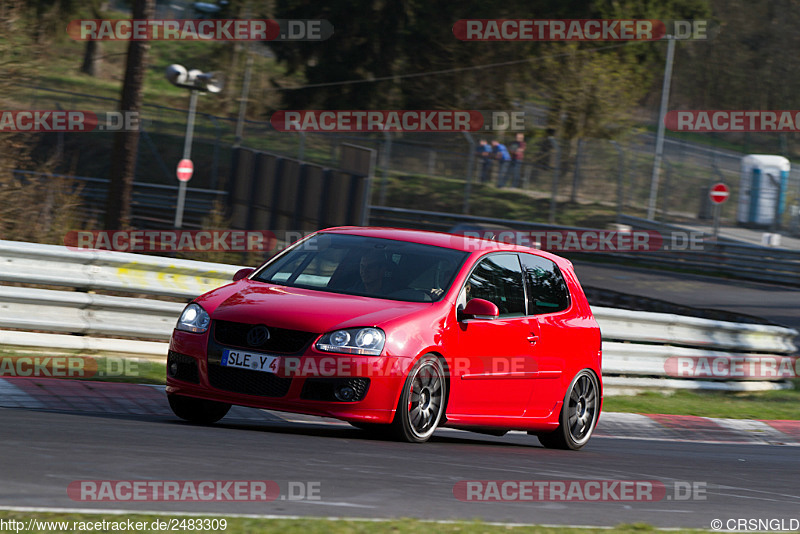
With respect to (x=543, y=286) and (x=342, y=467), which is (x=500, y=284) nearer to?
(x=543, y=286)

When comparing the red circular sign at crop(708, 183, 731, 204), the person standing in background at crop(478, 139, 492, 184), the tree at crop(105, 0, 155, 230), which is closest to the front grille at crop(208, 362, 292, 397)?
the tree at crop(105, 0, 155, 230)

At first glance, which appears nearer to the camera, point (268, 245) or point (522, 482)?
point (522, 482)

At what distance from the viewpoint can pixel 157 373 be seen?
10.4 meters

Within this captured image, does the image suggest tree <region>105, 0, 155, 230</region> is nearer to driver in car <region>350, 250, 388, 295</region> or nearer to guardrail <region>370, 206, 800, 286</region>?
driver in car <region>350, 250, 388, 295</region>

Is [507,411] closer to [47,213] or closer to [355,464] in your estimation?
[355,464]

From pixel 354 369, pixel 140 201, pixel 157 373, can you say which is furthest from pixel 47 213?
pixel 140 201

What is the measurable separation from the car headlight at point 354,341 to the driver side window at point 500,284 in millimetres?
1067

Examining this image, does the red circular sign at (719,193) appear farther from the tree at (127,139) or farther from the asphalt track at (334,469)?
the asphalt track at (334,469)

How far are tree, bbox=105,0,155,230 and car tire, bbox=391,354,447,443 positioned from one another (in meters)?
10.7

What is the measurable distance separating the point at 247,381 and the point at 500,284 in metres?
2.33

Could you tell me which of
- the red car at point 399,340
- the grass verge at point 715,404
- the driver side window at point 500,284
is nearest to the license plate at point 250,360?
the red car at point 399,340

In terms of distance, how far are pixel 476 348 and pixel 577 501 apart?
203 centimetres

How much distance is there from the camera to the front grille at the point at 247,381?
7.33 metres

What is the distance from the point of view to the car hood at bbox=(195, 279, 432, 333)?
7.38 meters
